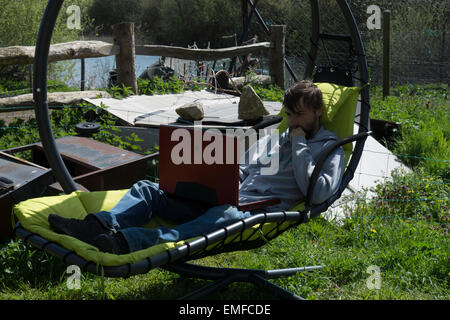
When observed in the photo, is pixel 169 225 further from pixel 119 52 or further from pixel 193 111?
pixel 119 52

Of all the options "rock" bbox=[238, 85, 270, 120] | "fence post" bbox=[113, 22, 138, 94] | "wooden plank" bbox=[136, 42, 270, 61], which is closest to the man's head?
"rock" bbox=[238, 85, 270, 120]

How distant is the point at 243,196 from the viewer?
2.65m

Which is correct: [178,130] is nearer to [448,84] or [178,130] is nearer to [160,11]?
[448,84]

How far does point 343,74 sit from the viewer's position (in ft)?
11.0

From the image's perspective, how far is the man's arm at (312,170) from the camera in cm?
246

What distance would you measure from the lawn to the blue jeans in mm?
281

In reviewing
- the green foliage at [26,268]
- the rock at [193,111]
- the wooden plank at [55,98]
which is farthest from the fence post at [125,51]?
the green foliage at [26,268]

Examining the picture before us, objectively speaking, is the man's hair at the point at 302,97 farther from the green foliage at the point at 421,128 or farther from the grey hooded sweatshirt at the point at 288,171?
the green foliage at the point at 421,128

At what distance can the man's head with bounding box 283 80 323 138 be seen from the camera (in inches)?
107

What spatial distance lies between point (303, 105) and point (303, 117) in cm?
8

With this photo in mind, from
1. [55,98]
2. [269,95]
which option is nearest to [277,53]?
[269,95]

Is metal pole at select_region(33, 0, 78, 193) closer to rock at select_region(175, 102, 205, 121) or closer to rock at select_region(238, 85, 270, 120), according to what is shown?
rock at select_region(175, 102, 205, 121)

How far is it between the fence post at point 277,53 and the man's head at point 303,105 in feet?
17.9
